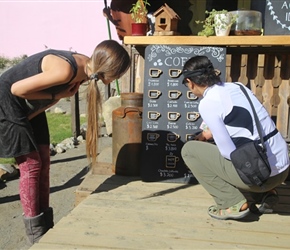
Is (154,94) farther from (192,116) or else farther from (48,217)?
(48,217)

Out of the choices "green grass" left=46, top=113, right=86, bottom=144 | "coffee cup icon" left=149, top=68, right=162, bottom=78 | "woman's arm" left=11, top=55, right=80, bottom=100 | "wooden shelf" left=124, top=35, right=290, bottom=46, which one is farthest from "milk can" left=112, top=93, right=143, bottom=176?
"green grass" left=46, top=113, right=86, bottom=144

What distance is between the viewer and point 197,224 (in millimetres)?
2826

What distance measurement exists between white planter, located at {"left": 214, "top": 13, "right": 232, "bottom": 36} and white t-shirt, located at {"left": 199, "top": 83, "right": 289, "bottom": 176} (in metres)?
1.35

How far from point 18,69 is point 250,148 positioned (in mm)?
1715

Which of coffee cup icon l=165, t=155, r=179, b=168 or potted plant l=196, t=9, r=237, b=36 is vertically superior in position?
potted plant l=196, t=9, r=237, b=36

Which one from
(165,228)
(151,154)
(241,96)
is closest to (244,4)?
(151,154)

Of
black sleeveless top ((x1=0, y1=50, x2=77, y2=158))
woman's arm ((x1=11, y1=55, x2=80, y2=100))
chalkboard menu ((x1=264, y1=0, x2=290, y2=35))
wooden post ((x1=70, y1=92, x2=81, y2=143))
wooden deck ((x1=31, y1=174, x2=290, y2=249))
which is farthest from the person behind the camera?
wooden post ((x1=70, y1=92, x2=81, y2=143))

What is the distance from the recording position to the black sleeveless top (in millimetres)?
2757

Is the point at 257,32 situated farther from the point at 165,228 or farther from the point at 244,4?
the point at 244,4

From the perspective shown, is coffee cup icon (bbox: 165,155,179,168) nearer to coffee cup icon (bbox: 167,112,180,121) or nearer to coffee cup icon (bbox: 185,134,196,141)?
coffee cup icon (bbox: 185,134,196,141)

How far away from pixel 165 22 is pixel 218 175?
5.97 ft

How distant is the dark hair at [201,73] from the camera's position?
2676mm

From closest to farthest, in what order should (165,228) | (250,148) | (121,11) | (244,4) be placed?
(250,148)
(165,228)
(121,11)
(244,4)

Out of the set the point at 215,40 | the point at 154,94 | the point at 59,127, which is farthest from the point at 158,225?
the point at 59,127
